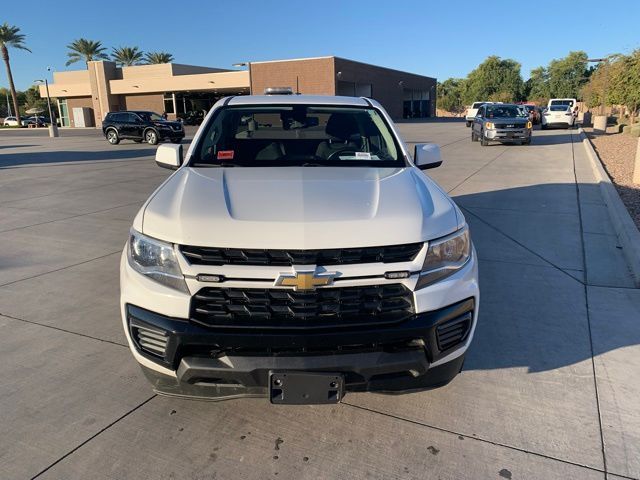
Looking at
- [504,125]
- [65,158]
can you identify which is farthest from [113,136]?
[504,125]

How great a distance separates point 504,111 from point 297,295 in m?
20.4

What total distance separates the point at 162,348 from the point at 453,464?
5.20ft

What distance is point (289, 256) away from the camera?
2.32m

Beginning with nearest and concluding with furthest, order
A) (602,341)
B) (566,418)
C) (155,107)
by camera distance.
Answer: (566,418)
(602,341)
(155,107)

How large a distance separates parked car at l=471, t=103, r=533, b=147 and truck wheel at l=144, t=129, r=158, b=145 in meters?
15.6

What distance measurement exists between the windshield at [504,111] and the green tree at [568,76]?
66.6m

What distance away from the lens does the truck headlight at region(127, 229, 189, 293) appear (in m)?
2.38

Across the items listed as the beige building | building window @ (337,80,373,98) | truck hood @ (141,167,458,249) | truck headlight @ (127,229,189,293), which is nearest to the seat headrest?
truck hood @ (141,167,458,249)

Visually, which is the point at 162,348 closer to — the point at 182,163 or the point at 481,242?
the point at 182,163

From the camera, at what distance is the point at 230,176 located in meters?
3.15

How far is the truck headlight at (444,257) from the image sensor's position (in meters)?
2.43

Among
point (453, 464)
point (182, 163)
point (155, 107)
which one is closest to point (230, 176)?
point (182, 163)

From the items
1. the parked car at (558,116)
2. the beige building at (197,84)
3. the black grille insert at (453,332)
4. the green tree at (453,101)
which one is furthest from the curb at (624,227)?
the green tree at (453,101)

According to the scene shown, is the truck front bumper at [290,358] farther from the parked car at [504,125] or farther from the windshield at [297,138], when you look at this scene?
the parked car at [504,125]
